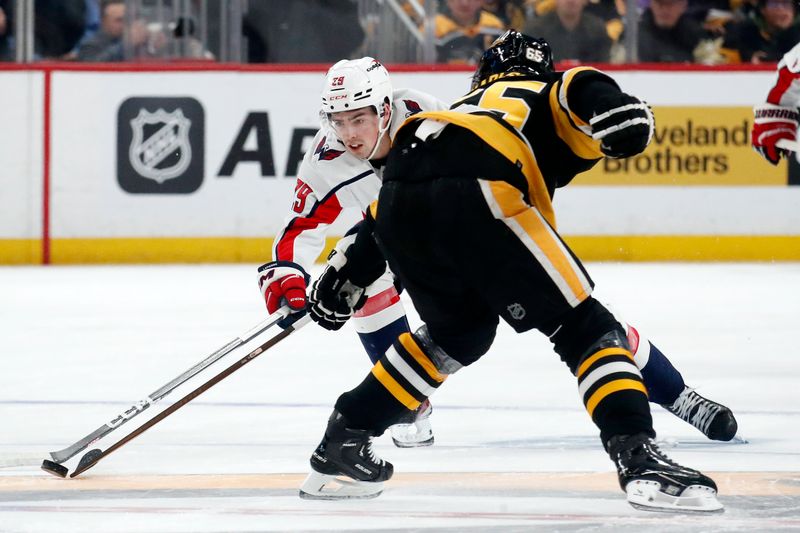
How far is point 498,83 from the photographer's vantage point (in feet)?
8.30

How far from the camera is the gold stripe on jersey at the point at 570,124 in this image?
2336 millimetres

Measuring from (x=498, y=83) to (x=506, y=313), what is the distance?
0.44 m

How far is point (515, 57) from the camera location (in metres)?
2.58

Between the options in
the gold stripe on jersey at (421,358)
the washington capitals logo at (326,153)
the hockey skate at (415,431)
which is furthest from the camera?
the washington capitals logo at (326,153)

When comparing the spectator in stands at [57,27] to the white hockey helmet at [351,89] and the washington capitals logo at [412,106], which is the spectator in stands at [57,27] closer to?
the washington capitals logo at [412,106]

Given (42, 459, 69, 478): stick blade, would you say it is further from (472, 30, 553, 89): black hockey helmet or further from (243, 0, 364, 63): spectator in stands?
(243, 0, 364, 63): spectator in stands

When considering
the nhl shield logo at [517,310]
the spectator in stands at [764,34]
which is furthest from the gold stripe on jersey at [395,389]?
the spectator in stands at [764,34]

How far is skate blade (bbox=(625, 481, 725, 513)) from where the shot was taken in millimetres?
2205

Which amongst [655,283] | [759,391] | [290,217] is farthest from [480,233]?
[655,283]

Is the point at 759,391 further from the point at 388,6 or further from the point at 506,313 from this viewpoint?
the point at 388,6

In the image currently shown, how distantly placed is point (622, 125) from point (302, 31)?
215 inches

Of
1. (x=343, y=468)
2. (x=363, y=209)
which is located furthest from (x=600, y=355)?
(x=363, y=209)

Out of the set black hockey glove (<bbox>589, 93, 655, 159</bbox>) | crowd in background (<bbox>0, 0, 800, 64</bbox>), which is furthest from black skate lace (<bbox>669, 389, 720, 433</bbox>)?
crowd in background (<bbox>0, 0, 800, 64</bbox>)

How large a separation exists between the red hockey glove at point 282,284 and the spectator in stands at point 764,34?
490cm
